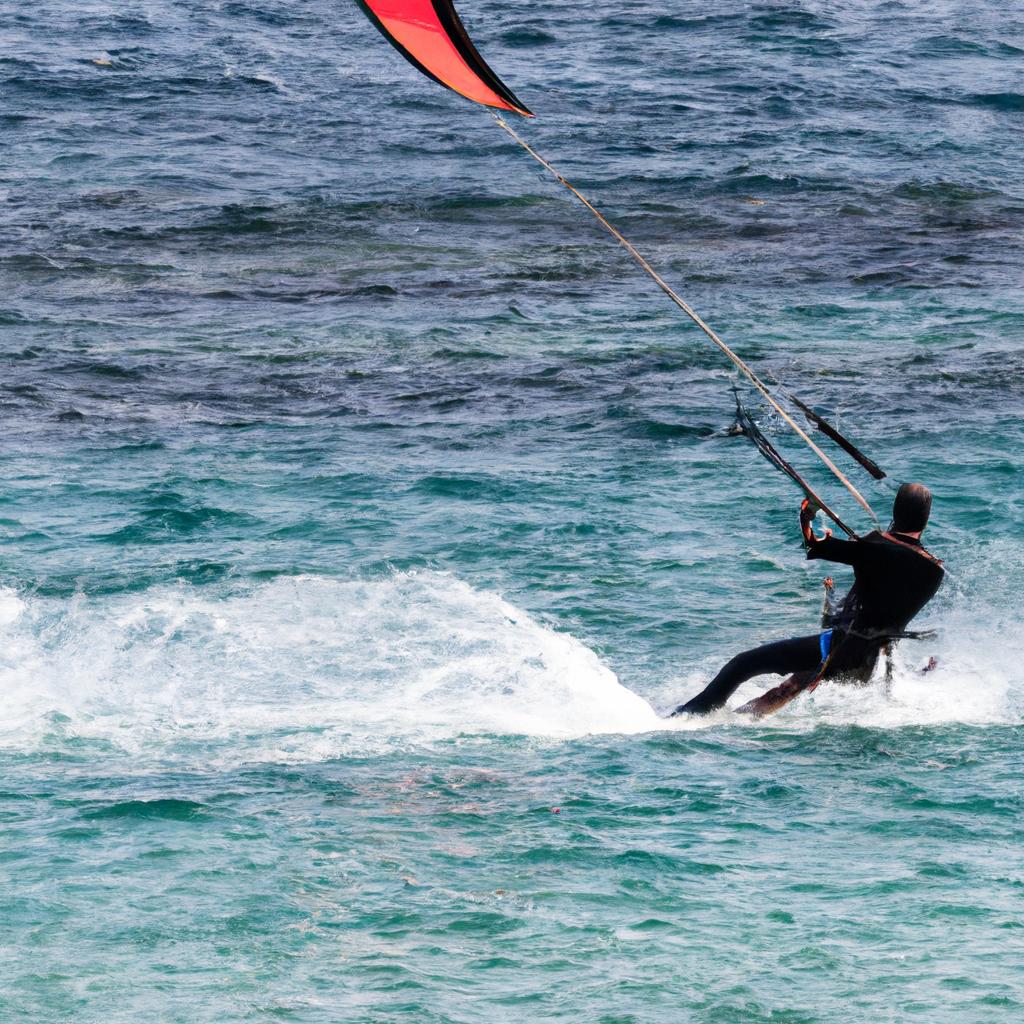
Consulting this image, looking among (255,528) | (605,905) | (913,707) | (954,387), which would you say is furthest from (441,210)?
(605,905)

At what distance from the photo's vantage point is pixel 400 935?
8.95 metres

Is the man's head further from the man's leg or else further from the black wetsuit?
the man's leg

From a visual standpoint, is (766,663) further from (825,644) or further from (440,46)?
(440,46)

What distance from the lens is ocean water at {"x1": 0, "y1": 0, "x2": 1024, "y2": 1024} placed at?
353 inches

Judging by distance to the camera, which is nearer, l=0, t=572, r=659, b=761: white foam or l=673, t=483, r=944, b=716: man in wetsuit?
l=673, t=483, r=944, b=716: man in wetsuit

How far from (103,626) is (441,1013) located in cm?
652

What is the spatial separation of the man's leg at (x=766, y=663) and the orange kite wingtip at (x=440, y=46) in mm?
4756

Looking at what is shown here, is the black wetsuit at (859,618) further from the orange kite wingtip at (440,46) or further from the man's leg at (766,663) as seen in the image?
the orange kite wingtip at (440,46)

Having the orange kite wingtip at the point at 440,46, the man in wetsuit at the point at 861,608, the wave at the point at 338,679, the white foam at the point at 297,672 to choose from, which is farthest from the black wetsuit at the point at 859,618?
the orange kite wingtip at the point at 440,46

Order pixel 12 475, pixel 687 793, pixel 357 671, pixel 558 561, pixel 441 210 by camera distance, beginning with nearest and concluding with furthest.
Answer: pixel 687 793 < pixel 357 671 < pixel 558 561 < pixel 12 475 < pixel 441 210

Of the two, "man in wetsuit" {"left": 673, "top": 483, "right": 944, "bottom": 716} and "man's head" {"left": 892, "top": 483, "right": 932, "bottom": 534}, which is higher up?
"man's head" {"left": 892, "top": 483, "right": 932, "bottom": 534}

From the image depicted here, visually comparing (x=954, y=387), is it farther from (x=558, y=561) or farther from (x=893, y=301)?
(x=558, y=561)

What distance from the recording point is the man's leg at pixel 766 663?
11.9 m

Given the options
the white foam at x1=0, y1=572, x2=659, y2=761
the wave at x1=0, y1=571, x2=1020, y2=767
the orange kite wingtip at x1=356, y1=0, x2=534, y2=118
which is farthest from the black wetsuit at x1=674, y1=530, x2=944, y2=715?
the orange kite wingtip at x1=356, y1=0, x2=534, y2=118
